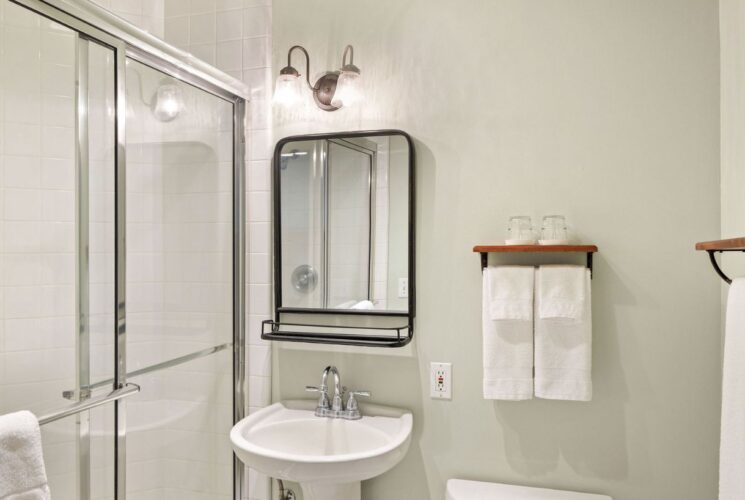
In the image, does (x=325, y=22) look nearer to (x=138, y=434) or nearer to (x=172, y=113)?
(x=172, y=113)

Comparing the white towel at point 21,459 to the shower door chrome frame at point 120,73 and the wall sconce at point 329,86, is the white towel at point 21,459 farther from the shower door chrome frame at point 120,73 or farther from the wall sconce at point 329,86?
the wall sconce at point 329,86

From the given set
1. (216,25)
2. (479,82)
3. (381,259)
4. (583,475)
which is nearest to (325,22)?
(216,25)

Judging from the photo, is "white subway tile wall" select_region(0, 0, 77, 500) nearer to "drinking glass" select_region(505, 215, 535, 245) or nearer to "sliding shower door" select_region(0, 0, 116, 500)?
"sliding shower door" select_region(0, 0, 116, 500)

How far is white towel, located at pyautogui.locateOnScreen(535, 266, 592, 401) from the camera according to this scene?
1.61 m

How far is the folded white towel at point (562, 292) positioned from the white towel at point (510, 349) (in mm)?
42

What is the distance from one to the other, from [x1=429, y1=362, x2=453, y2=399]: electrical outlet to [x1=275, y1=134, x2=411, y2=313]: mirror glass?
0.23 m

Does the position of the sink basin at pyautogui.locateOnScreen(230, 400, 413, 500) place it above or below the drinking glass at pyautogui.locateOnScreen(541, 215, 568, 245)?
→ below

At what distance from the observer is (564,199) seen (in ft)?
5.72

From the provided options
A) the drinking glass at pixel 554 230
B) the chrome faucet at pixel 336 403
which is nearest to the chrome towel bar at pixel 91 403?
the chrome faucet at pixel 336 403

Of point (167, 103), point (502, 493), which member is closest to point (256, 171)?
point (167, 103)

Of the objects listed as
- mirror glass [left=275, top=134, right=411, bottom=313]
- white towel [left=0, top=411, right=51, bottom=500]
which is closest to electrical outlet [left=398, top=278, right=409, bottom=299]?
mirror glass [left=275, top=134, right=411, bottom=313]

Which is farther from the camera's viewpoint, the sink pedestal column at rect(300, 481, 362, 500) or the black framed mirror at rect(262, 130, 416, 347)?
the black framed mirror at rect(262, 130, 416, 347)

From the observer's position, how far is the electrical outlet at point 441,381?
6.05 feet

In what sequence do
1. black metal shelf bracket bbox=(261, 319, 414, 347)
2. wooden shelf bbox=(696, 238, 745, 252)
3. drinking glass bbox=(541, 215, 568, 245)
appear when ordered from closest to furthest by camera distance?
wooden shelf bbox=(696, 238, 745, 252) < drinking glass bbox=(541, 215, 568, 245) < black metal shelf bracket bbox=(261, 319, 414, 347)
